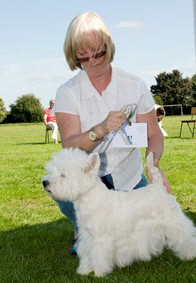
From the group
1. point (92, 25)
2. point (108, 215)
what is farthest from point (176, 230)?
point (92, 25)

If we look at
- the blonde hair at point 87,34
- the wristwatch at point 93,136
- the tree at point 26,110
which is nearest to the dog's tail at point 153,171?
the wristwatch at point 93,136

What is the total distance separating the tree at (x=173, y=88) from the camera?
74188 mm

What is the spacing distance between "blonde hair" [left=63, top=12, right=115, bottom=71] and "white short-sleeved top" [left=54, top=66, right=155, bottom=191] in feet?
0.94

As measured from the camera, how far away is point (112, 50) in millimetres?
3289

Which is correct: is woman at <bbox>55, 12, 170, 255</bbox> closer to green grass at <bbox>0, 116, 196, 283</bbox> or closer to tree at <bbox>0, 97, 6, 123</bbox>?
green grass at <bbox>0, 116, 196, 283</bbox>

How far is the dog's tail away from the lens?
10.7ft

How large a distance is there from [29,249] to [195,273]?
→ 152cm

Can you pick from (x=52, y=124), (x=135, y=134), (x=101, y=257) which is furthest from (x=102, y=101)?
(x=52, y=124)

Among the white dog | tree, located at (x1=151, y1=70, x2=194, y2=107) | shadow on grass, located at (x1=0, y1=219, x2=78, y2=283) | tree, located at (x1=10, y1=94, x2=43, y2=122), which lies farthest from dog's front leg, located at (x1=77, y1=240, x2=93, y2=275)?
tree, located at (x1=151, y1=70, x2=194, y2=107)

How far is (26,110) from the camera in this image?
60750 millimetres

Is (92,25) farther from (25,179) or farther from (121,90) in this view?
(25,179)

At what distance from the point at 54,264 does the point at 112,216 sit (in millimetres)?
770

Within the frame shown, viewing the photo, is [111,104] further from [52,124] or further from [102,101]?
[52,124]

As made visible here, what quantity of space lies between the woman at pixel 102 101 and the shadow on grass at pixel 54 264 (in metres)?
0.49
